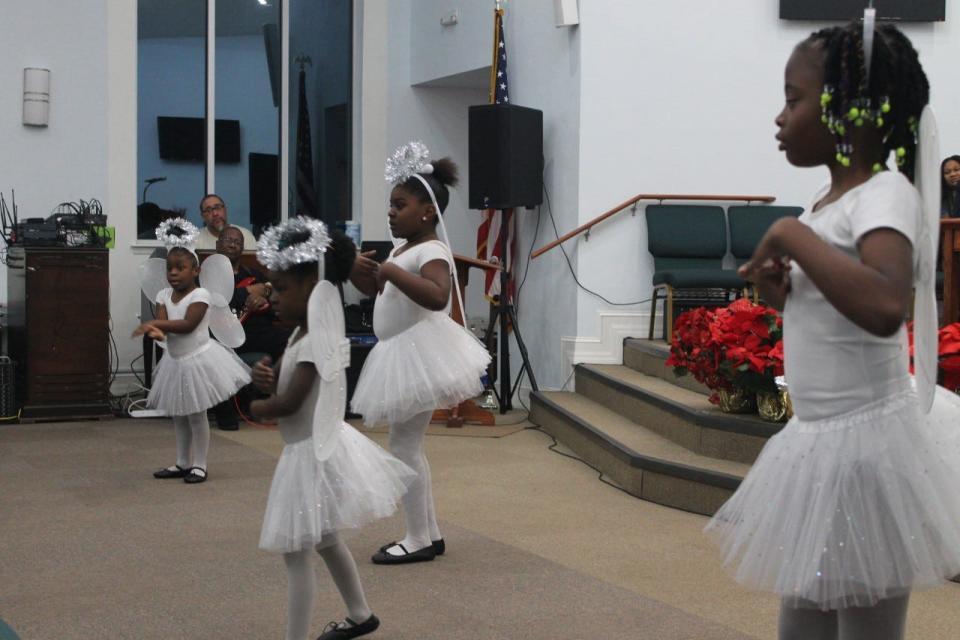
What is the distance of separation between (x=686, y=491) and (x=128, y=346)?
551cm

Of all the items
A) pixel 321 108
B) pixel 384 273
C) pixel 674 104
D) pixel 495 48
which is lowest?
pixel 384 273

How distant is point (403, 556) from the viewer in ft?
13.1

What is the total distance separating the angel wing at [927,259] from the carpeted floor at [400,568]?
5.17 feet

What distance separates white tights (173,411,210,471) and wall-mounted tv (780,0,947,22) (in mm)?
4960

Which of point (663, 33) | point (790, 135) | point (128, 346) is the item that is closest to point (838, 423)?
point (790, 135)

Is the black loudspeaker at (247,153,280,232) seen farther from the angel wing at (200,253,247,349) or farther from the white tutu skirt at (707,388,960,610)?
the white tutu skirt at (707,388,960,610)

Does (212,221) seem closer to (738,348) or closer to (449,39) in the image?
(449,39)

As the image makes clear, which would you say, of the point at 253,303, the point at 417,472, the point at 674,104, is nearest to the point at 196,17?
the point at 253,303

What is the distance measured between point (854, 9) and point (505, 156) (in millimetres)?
2649

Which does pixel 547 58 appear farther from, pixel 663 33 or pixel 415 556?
pixel 415 556

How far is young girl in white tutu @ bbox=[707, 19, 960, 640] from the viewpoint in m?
1.71

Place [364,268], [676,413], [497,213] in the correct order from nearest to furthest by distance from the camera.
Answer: [364,268]
[676,413]
[497,213]

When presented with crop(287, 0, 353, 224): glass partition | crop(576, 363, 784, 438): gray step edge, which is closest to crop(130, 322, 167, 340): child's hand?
crop(576, 363, 784, 438): gray step edge

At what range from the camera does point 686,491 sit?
16.2 feet
